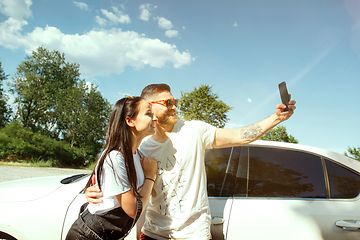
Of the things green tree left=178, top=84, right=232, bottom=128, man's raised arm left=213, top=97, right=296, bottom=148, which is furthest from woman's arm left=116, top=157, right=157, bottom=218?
green tree left=178, top=84, right=232, bottom=128

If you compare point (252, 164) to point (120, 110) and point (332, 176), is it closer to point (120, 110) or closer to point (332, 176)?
point (332, 176)

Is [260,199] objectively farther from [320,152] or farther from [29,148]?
[29,148]

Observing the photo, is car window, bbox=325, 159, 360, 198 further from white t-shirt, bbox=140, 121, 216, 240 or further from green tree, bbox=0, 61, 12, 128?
green tree, bbox=0, 61, 12, 128

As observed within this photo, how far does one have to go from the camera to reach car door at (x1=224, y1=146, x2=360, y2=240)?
1.80 metres

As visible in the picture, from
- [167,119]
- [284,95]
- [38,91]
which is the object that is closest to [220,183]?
[167,119]

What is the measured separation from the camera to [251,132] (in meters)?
1.75

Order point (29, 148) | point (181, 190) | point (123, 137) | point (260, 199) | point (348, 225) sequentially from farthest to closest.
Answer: point (29, 148) → point (260, 199) → point (348, 225) → point (181, 190) → point (123, 137)

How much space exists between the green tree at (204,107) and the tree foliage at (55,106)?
1215 cm

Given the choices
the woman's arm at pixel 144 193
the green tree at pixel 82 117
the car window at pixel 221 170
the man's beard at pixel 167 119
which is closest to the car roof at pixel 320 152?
the car window at pixel 221 170

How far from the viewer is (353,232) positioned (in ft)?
5.88

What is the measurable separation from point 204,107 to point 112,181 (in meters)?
18.9

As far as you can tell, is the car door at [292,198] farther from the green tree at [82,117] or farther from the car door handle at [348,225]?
the green tree at [82,117]

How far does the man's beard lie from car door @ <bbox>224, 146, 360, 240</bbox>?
831 mm

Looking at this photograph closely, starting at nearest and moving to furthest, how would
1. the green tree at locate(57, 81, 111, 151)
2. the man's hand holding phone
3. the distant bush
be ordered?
the man's hand holding phone < the distant bush < the green tree at locate(57, 81, 111, 151)
